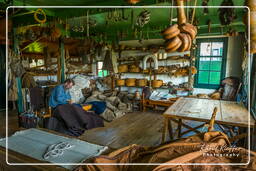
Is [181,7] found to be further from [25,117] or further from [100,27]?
[100,27]

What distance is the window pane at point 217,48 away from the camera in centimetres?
571

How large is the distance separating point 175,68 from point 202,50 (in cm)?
114

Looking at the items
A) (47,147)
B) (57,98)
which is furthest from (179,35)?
(57,98)

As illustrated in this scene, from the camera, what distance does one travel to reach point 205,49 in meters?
5.93

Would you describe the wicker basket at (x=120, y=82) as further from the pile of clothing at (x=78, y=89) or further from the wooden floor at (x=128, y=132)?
the wooden floor at (x=128, y=132)

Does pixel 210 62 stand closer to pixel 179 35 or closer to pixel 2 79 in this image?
pixel 179 35

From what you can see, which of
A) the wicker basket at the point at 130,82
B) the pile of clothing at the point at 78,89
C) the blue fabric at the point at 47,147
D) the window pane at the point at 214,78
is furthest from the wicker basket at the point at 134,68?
the blue fabric at the point at 47,147

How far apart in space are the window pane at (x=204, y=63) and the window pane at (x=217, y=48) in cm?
28

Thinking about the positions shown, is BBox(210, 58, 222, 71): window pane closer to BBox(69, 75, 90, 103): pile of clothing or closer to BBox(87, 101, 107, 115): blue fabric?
BBox(87, 101, 107, 115): blue fabric

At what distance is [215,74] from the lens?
5.90 metres

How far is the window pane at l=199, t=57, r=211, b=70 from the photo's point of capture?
5.95 m

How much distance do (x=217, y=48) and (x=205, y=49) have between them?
0.38 m

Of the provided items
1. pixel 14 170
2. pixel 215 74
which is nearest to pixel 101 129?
pixel 14 170

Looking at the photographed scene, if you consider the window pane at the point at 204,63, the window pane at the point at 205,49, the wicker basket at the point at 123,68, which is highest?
the window pane at the point at 205,49
